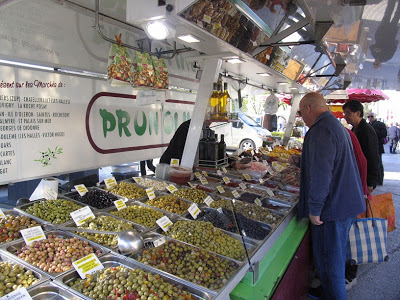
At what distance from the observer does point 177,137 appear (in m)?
3.83

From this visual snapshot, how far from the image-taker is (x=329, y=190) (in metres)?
2.39

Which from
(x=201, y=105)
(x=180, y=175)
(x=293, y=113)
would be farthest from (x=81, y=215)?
(x=293, y=113)

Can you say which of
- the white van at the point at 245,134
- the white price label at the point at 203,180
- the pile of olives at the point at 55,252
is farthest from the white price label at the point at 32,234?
the white van at the point at 245,134

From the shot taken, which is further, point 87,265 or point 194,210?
point 194,210

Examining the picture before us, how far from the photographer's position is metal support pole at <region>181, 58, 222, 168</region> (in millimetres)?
2973

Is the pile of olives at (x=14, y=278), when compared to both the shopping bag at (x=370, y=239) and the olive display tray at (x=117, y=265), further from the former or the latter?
the shopping bag at (x=370, y=239)

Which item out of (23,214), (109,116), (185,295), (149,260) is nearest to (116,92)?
(109,116)

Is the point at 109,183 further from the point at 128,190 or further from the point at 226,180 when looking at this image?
the point at 226,180

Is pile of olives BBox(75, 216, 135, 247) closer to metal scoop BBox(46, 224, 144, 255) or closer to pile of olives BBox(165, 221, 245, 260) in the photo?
metal scoop BBox(46, 224, 144, 255)

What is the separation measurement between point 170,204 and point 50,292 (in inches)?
47.0

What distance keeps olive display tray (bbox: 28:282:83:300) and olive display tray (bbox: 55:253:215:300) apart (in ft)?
0.06

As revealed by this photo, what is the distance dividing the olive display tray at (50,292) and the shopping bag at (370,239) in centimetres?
280

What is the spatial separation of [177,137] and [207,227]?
6.66 feet

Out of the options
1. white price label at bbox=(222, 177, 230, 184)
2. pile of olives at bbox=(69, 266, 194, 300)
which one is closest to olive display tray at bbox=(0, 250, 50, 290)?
pile of olives at bbox=(69, 266, 194, 300)
